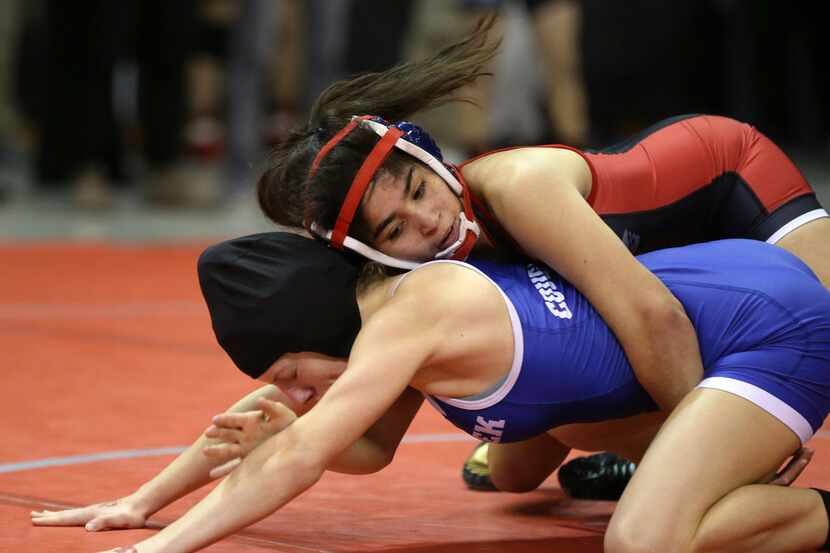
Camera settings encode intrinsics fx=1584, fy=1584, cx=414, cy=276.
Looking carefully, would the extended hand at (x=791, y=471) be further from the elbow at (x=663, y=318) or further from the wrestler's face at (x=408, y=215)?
the wrestler's face at (x=408, y=215)

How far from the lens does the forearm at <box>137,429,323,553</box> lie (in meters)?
2.14

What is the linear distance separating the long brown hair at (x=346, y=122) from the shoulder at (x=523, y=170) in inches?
5.9

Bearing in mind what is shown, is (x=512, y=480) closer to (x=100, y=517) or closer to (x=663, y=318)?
(x=663, y=318)

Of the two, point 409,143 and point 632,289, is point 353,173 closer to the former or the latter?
point 409,143

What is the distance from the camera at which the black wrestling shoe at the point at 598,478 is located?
2.76m

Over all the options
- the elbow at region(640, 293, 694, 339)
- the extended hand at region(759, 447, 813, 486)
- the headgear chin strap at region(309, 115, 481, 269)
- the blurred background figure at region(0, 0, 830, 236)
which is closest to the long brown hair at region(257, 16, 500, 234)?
the headgear chin strap at region(309, 115, 481, 269)

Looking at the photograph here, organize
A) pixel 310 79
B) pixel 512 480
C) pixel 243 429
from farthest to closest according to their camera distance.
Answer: pixel 310 79, pixel 512 480, pixel 243 429

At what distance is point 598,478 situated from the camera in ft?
9.06

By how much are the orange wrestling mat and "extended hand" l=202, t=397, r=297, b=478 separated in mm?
181

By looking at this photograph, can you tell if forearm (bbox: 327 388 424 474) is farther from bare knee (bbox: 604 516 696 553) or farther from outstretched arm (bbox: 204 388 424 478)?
bare knee (bbox: 604 516 696 553)

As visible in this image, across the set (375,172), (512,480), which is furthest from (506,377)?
(512,480)

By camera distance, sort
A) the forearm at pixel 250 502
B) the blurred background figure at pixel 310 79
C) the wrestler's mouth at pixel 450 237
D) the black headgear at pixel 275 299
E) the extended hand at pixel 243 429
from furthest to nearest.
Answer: the blurred background figure at pixel 310 79, the wrestler's mouth at pixel 450 237, the black headgear at pixel 275 299, the extended hand at pixel 243 429, the forearm at pixel 250 502

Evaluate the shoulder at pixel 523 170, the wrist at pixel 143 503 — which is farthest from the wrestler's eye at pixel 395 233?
the wrist at pixel 143 503

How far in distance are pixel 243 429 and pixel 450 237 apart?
0.47 meters
